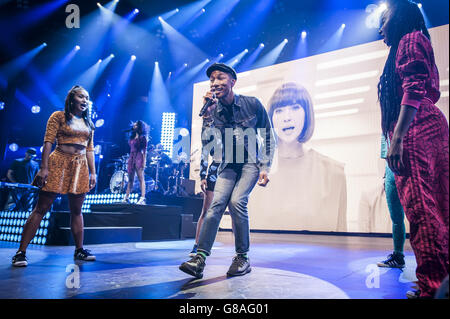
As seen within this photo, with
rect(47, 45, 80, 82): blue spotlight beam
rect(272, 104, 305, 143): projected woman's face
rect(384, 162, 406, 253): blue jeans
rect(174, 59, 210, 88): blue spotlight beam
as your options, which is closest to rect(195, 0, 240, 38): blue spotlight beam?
rect(174, 59, 210, 88): blue spotlight beam

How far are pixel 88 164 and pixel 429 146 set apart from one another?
113 inches

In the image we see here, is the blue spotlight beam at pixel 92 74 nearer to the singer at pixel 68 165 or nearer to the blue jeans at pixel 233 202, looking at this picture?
the singer at pixel 68 165

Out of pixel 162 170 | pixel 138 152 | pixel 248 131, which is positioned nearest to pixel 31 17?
pixel 162 170

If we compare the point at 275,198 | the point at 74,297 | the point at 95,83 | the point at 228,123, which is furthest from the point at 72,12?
the point at 74,297

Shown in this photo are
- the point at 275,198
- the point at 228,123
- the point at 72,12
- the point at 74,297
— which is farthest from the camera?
the point at 72,12

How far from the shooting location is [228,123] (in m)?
2.51

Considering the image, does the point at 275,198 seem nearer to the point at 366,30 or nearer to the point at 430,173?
the point at 366,30

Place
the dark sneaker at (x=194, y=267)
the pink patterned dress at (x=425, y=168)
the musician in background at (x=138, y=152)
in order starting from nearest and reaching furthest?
the pink patterned dress at (x=425, y=168)
the dark sneaker at (x=194, y=267)
the musician in background at (x=138, y=152)

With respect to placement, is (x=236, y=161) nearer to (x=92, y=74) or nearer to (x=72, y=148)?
(x=72, y=148)

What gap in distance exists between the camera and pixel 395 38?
5.51 feet

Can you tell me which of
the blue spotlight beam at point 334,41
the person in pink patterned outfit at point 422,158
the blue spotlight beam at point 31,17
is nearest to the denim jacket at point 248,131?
the person in pink patterned outfit at point 422,158

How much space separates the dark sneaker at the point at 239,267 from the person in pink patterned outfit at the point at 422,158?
1.08 meters

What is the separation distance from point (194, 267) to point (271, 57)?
8087mm

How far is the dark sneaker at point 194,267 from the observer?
2021 millimetres
